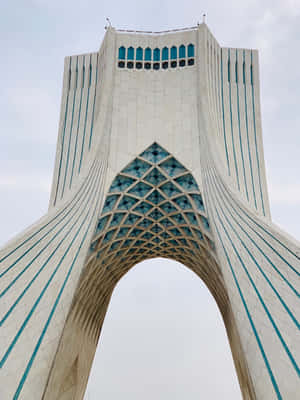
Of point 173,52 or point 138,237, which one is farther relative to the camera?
→ point 138,237

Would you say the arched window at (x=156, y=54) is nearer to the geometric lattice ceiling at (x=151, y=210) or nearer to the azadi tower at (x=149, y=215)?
the azadi tower at (x=149, y=215)

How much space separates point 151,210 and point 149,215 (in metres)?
0.43

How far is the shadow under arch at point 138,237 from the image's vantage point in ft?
53.7

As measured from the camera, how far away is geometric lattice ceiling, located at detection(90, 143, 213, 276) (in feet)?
54.7

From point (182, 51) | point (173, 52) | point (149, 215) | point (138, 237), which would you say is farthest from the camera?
point (138, 237)

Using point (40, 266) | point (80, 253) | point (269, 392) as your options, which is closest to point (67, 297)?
point (40, 266)

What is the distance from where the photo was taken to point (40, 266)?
11547 mm

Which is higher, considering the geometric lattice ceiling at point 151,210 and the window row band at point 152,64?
the window row band at point 152,64

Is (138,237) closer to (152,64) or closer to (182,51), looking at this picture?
(152,64)

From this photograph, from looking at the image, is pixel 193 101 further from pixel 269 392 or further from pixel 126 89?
pixel 269 392

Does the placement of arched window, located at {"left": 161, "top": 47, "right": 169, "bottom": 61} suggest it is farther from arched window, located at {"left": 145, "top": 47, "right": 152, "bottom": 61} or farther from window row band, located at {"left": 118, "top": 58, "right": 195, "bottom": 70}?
arched window, located at {"left": 145, "top": 47, "right": 152, "bottom": 61}

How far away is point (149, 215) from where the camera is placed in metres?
19.1

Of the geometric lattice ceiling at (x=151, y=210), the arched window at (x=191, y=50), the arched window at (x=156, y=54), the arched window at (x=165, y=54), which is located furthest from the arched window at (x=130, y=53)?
the geometric lattice ceiling at (x=151, y=210)

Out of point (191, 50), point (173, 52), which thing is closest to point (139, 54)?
point (173, 52)
